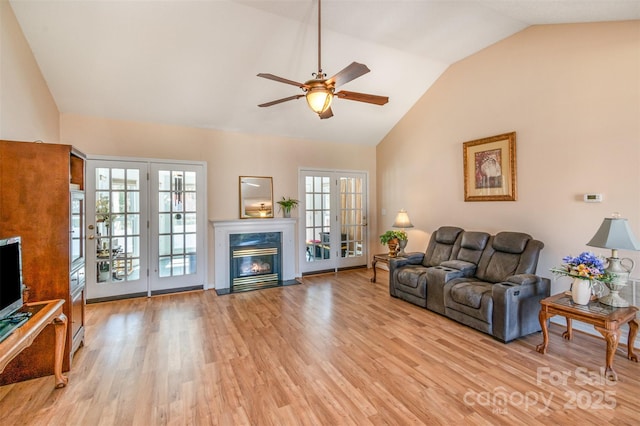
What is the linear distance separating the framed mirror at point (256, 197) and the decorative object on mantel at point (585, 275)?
14.0 feet

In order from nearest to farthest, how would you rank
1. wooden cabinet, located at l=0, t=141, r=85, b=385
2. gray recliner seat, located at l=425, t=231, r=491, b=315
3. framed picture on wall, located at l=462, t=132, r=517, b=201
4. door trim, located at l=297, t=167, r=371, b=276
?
1. wooden cabinet, located at l=0, t=141, r=85, b=385
2. gray recliner seat, located at l=425, t=231, r=491, b=315
3. framed picture on wall, located at l=462, t=132, r=517, b=201
4. door trim, located at l=297, t=167, r=371, b=276

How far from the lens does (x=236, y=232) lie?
5066 mm

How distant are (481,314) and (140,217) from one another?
4804 millimetres

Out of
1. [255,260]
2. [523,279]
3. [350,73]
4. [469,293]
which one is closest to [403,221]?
[469,293]

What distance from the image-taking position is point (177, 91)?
13.6ft

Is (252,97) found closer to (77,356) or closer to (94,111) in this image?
(94,111)

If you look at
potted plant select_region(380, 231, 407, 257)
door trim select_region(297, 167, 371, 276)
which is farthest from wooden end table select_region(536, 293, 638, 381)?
door trim select_region(297, 167, 371, 276)

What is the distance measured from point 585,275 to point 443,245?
1.96m

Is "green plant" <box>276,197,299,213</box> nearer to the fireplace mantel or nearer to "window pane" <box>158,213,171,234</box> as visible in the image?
the fireplace mantel

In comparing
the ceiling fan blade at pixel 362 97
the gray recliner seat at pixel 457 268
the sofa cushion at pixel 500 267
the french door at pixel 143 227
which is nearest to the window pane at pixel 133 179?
the french door at pixel 143 227

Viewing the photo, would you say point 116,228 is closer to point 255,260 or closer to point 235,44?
point 255,260

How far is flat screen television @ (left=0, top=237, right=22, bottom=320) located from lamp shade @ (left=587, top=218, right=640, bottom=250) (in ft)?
15.0

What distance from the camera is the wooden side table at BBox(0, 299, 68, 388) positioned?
169cm

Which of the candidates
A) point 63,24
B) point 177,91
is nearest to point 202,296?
point 177,91
